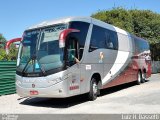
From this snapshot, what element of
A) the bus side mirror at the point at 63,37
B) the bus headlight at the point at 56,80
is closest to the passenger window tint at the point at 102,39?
the bus side mirror at the point at 63,37

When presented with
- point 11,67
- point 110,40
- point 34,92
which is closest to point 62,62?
point 34,92

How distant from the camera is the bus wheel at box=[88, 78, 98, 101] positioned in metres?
13.7

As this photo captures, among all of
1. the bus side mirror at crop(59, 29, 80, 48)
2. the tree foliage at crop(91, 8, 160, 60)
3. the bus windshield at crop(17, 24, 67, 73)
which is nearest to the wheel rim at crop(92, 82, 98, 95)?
the bus windshield at crop(17, 24, 67, 73)

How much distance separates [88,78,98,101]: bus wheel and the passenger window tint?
137 cm

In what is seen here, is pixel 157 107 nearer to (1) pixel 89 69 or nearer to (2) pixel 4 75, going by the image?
(1) pixel 89 69

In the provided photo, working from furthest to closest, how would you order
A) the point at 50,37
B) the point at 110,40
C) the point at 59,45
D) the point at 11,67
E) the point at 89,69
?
1. the point at 11,67
2. the point at 110,40
3. the point at 89,69
4. the point at 50,37
5. the point at 59,45

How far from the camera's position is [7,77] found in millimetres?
17109

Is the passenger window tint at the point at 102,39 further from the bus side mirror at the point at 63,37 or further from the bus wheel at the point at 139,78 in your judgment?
the bus wheel at the point at 139,78

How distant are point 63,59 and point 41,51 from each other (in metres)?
1.01

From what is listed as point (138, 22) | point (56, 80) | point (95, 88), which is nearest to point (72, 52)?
point (56, 80)

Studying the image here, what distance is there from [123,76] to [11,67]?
19.7 ft

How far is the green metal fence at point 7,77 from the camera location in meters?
16.7

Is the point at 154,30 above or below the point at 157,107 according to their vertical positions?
above

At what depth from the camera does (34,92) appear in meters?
12.3
